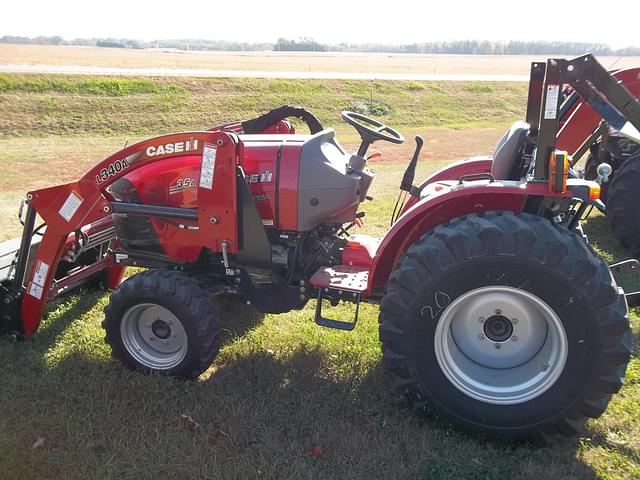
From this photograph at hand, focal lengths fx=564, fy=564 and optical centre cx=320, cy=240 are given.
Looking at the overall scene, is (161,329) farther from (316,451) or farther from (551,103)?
(551,103)

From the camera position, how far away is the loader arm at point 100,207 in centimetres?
335

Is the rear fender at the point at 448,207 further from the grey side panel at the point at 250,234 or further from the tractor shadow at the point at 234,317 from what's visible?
the tractor shadow at the point at 234,317

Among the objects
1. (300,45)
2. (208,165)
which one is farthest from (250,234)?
(300,45)

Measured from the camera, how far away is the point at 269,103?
69.8 feet

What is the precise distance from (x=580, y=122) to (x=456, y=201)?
2156mm

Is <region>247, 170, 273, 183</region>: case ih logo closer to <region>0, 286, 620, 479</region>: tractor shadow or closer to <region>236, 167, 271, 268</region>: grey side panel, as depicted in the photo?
<region>236, 167, 271, 268</region>: grey side panel

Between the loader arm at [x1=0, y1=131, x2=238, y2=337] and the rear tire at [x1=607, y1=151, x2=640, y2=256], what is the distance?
399 centimetres

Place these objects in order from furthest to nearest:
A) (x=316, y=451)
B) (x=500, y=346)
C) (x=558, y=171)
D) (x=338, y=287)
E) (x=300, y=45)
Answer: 1. (x=300, y=45)
2. (x=338, y=287)
3. (x=500, y=346)
4. (x=316, y=451)
5. (x=558, y=171)

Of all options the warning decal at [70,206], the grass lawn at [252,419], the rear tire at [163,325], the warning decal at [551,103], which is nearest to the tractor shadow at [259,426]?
the grass lawn at [252,419]

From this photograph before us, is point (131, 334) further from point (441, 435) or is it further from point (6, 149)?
point (6, 149)

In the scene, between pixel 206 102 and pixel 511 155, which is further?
pixel 206 102

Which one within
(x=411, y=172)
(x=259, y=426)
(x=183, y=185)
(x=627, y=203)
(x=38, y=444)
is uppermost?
(x=411, y=172)

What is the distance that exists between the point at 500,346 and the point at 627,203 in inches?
130

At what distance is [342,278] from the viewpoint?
359 centimetres
